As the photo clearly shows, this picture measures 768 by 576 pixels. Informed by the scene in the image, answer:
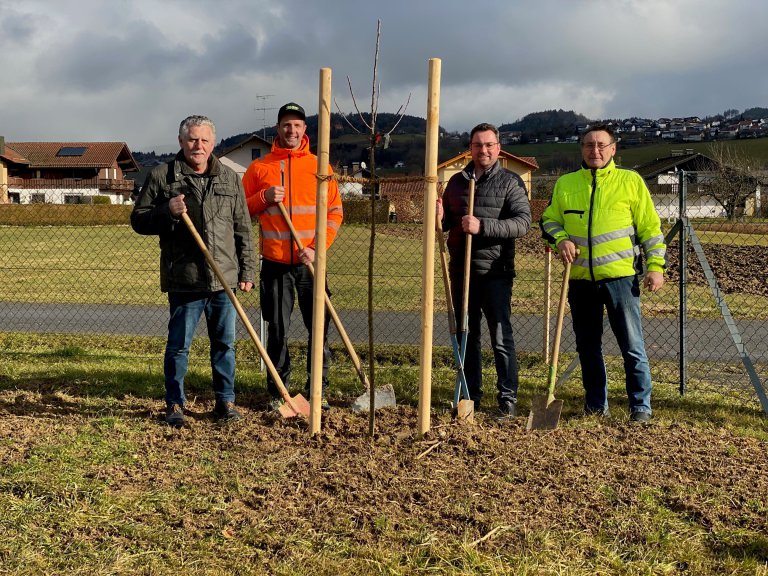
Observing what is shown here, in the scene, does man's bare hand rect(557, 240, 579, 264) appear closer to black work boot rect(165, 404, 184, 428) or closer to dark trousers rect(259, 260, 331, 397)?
dark trousers rect(259, 260, 331, 397)

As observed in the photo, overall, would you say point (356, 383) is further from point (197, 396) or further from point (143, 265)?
point (143, 265)

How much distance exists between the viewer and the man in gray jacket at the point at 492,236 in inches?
206

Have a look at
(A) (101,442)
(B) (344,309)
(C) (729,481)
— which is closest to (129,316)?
(B) (344,309)

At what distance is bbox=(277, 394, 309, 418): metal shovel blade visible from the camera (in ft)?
16.7

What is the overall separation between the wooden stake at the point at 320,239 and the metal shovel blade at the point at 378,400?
0.71 metres

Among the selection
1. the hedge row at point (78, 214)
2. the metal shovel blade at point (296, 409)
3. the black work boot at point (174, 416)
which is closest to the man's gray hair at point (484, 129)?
the metal shovel blade at point (296, 409)

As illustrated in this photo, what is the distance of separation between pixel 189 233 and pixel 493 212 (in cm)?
213

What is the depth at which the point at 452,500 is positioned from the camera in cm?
381

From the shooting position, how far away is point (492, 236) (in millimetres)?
5129

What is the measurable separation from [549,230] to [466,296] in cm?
83

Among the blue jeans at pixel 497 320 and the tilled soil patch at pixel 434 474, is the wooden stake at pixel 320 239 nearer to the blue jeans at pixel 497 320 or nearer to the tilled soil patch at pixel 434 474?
the tilled soil patch at pixel 434 474

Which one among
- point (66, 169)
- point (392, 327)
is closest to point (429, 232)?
point (392, 327)

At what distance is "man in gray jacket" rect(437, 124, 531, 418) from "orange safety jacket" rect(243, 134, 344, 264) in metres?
0.90

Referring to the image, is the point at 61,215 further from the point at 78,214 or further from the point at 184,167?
the point at 184,167
